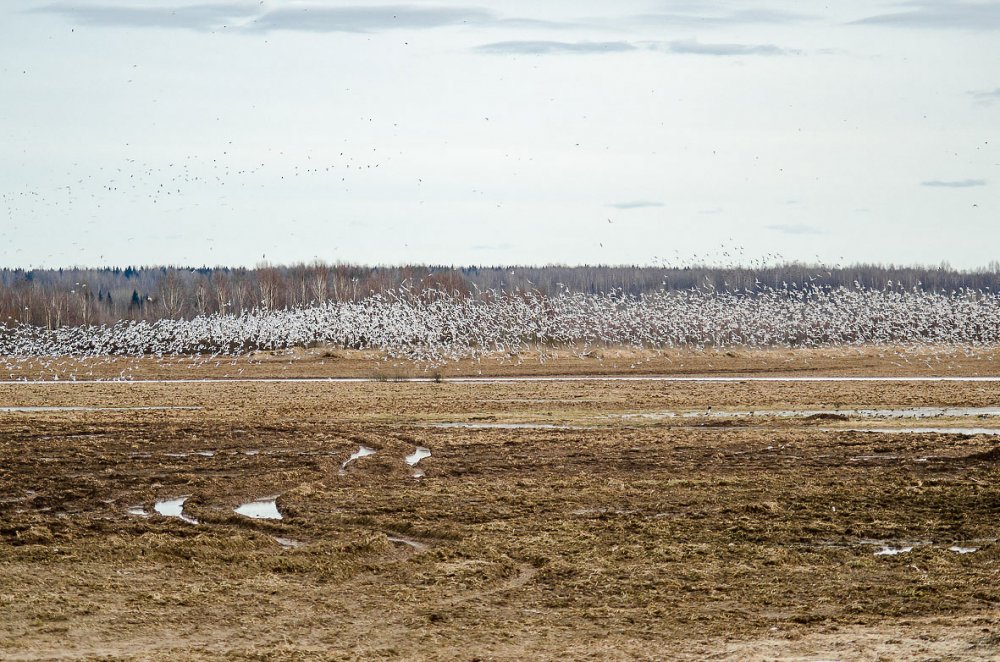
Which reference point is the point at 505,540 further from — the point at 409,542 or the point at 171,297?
the point at 171,297

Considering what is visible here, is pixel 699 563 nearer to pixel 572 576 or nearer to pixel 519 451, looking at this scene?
pixel 572 576

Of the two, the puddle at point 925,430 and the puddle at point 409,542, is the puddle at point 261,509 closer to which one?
the puddle at point 409,542

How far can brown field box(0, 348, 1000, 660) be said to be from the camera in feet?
35.9

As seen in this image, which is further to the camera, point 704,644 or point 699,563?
point 699,563

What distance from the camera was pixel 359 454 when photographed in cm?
2470

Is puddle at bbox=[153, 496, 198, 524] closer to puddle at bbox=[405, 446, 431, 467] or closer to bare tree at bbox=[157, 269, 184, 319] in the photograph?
puddle at bbox=[405, 446, 431, 467]

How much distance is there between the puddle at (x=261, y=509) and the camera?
1745 centimetres

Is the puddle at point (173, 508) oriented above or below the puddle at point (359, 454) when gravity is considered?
above

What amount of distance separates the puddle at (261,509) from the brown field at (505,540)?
298mm

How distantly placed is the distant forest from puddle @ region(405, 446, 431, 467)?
7872 centimetres

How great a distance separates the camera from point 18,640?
35.8 ft

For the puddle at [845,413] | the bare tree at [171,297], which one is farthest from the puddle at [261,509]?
the bare tree at [171,297]

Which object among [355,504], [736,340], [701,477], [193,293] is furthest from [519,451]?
[193,293]

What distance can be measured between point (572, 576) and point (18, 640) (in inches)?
240
